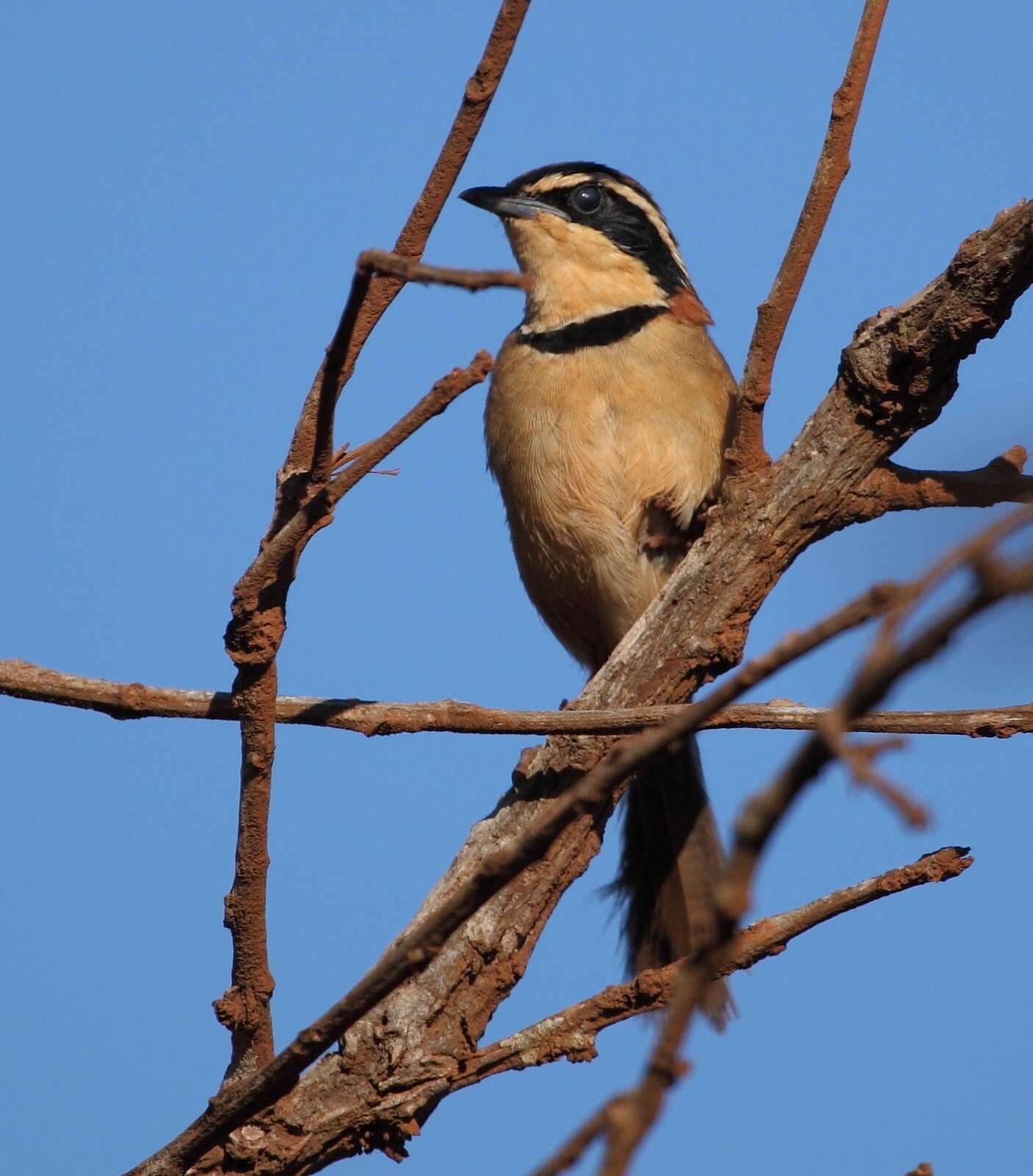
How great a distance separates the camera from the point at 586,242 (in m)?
6.21

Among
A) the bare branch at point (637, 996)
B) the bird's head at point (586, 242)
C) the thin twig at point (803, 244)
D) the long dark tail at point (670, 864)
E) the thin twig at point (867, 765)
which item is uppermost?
the bird's head at point (586, 242)

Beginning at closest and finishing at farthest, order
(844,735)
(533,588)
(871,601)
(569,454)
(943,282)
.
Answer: (844,735) → (871,601) → (943,282) → (569,454) → (533,588)

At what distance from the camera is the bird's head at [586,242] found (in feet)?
20.0

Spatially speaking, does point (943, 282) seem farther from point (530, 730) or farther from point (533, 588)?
point (533, 588)

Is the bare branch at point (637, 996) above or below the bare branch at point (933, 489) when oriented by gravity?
below

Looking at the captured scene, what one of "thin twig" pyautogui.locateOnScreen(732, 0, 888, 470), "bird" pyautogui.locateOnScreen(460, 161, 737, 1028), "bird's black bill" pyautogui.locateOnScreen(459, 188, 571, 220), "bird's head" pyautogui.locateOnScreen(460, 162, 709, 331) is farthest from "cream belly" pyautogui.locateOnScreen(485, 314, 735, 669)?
"thin twig" pyautogui.locateOnScreen(732, 0, 888, 470)

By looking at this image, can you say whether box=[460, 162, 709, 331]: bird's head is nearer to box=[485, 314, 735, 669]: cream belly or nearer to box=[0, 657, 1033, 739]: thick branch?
box=[485, 314, 735, 669]: cream belly

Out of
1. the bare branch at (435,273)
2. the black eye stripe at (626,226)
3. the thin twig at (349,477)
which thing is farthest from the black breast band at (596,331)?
the bare branch at (435,273)

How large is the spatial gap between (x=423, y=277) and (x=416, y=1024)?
2.41 meters

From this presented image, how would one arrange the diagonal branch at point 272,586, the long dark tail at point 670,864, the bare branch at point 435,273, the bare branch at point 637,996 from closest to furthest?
the bare branch at point 435,273 < the diagonal branch at point 272,586 < the bare branch at point 637,996 < the long dark tail at point 670,864

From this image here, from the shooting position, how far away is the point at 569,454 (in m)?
5.56

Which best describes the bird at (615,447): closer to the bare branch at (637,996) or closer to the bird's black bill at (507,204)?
the bird's black bill at (507,204)

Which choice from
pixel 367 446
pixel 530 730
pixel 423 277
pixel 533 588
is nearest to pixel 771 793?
pixel 423 277

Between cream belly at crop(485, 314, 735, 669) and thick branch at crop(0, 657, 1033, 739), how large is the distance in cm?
192
